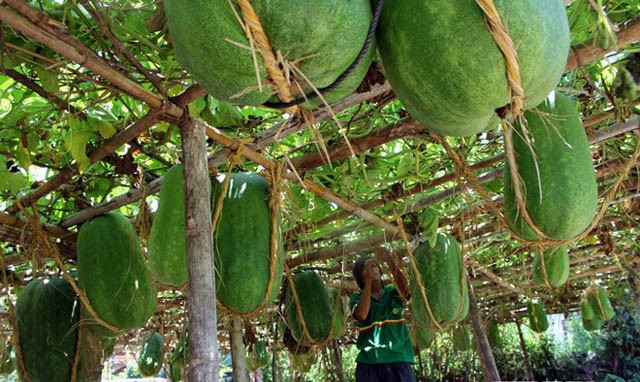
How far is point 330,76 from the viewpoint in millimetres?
989

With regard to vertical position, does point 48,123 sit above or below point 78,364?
above

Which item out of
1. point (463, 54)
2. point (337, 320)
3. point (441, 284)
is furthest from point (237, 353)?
point (463, 54)

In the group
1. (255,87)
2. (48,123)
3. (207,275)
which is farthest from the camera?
(48,123)

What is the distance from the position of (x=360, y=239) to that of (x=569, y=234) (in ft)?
6.55

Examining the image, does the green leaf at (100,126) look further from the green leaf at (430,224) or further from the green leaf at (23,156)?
the green leaf at (430,224)

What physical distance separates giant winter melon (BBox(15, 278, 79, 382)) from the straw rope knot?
2332mm

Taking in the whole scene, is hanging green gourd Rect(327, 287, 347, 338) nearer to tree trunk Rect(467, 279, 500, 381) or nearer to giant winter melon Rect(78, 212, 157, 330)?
tree trunk Rect(467, 279, 500, 381)

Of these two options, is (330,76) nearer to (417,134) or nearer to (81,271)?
(417,134)

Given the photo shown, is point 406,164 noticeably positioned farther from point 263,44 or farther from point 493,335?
point 493,335

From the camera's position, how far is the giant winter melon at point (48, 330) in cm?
269

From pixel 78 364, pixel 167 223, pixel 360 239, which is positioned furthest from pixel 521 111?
pixel 360 239

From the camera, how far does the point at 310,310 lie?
152 inches

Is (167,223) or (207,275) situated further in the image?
(167,223)

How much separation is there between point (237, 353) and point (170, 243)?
1.72 m
